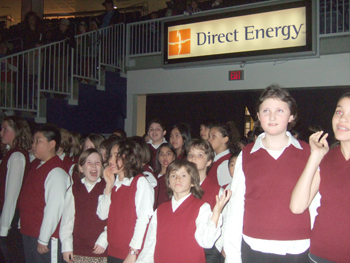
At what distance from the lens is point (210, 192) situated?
7.45 ft

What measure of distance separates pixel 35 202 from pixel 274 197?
198 centimetres

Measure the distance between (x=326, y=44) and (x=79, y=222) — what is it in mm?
4615

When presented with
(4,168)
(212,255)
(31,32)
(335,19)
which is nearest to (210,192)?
(212,255)

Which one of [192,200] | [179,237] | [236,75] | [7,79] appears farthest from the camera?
[236,75]

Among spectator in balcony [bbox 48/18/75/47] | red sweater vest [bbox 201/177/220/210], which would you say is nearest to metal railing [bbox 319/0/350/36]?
red sweater vest [bbox 201/177/220/210]

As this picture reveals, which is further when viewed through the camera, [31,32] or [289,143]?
[31,32]

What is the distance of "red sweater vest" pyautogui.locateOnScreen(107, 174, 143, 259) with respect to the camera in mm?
2193

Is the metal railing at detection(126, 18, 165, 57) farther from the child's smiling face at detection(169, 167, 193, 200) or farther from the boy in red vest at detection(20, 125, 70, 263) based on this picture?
the child's smiling face at detection(169, 167, 193, 200)

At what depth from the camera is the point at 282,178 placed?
4.99ft

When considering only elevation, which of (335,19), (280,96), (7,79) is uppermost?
(335,19)

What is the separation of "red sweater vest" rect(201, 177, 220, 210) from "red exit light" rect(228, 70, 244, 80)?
12.0 feet

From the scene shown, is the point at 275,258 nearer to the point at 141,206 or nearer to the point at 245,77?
the point at 141,206

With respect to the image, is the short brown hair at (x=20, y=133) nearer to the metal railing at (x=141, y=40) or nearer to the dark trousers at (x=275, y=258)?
the dark trousers at (x=275, y=258)

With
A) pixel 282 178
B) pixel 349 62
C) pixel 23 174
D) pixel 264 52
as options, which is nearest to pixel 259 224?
pixel 282 178
